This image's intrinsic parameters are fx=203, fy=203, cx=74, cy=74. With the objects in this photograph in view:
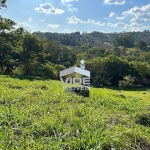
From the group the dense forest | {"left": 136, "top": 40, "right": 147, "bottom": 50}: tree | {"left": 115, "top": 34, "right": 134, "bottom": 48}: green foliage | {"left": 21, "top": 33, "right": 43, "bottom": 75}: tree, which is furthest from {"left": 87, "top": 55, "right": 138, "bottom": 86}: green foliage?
{"left": 115, "top": 34, "right": 134, "bottom": 48}: green foliage

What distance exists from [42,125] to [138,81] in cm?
3788

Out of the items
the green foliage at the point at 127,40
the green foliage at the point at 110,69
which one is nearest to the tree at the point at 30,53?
the green foliage at the point at 110,69

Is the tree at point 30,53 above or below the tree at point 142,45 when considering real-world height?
below

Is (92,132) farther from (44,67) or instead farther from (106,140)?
(44,67)

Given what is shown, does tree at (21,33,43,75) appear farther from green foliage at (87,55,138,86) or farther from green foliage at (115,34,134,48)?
green foliage at (115,34,134,48)

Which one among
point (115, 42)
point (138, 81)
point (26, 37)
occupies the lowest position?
point (138, 81)

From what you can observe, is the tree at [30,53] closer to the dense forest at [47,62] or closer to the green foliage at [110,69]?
the dense forest at [47,62]

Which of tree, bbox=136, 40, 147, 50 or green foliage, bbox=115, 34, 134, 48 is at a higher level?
green foliage, bbox=115, 34, 134, 48

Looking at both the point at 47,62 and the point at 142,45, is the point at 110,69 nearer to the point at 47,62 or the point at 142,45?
the point at 47,62

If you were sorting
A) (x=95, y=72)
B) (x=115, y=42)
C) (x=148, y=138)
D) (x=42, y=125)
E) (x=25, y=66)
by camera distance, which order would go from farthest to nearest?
(x=115, y=42) < (x=95, y=72) < (x=25, y=66) < (x=148, y=138) < (x=42, y=125)

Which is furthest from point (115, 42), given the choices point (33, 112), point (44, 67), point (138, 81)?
point (33, 112)

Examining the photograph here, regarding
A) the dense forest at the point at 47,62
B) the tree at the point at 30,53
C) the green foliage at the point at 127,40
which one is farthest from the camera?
the green foliage at the point at 127,40

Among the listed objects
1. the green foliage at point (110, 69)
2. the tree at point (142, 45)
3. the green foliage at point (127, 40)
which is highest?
the green foliage at point (127, 40)

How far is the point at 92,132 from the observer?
140 inches
